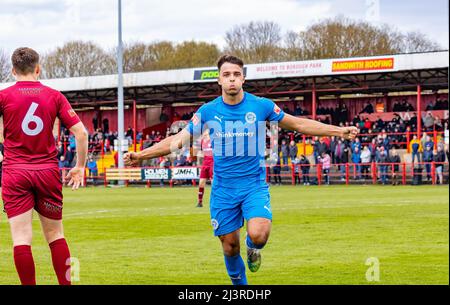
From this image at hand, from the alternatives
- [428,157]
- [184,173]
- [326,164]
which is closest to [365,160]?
[326,164]

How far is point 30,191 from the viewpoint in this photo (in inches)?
336

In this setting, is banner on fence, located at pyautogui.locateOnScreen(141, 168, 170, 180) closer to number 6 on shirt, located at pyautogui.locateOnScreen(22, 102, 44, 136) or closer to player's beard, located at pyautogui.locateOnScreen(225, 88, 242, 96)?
player's beard, located at pyautogui.locateOnScreen(225, 88, 242, 96)

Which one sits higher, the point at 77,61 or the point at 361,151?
the point at 77,61

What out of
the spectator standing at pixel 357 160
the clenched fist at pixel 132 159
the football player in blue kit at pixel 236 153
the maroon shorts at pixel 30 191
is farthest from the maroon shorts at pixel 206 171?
the spectator standing at pixel 357 160

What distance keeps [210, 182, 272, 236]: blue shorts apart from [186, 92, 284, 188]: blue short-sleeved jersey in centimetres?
8

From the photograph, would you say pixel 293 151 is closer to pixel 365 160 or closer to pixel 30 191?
pixel 365 160

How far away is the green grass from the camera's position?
10750 mm

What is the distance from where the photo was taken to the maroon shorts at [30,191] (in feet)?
27.8

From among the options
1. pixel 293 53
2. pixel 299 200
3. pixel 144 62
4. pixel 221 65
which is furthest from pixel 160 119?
pixel 221 65

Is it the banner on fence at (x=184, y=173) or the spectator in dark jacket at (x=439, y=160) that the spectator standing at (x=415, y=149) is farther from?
the banner on fence at (x=184, y=173)

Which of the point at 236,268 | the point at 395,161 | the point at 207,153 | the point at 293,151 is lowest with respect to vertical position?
the point at 236,268

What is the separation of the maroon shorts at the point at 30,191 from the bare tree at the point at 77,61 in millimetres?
67332

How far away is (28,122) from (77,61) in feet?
232

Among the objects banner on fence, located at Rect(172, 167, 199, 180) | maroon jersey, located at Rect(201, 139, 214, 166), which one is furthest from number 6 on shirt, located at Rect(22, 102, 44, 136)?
banner on fence, located at Rect(172, 167, 199, 180)
